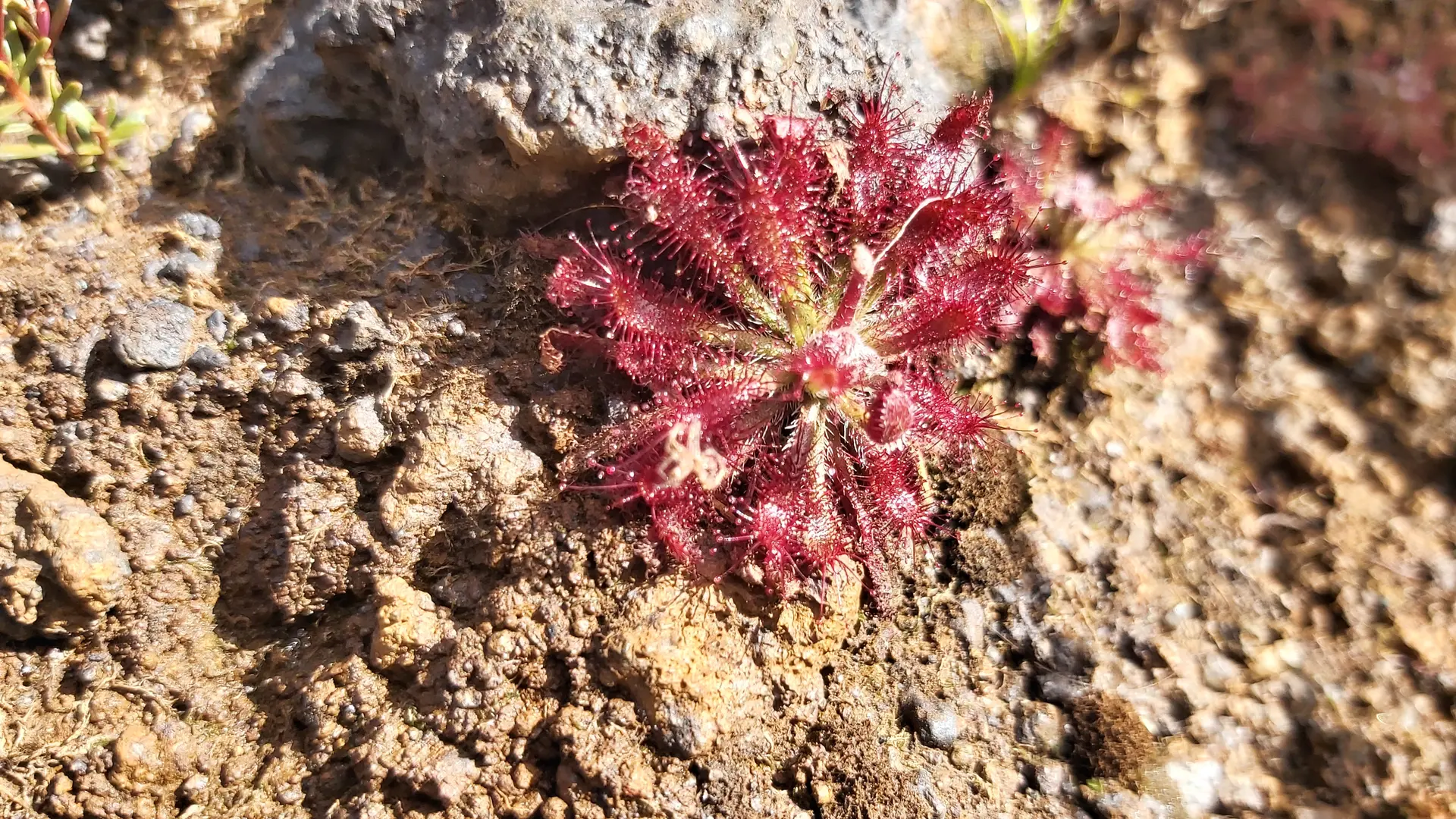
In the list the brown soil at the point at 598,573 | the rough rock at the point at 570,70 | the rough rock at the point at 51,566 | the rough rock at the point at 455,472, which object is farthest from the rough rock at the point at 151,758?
the rough rock at the point at 570,70

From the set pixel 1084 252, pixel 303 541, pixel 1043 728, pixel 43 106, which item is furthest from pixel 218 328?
pixel 1084 252

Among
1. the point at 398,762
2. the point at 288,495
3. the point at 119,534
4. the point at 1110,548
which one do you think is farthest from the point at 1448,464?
the point at 119,534

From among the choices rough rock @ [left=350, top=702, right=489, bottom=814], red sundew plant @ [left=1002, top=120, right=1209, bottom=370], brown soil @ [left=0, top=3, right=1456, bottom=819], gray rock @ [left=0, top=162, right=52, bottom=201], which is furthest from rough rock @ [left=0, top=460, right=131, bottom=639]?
red sundew plant @ [left=1002, top=120, right=1209, bottom=370]

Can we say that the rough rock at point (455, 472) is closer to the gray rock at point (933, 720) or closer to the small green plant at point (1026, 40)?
the gray rock at point (933, 720)

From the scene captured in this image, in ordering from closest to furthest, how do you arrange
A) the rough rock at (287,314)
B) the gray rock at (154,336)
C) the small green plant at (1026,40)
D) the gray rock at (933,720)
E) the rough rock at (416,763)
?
the rough rock at (416,763) < the gray rock at (933,720) < the gray rock at (154,336) < the rough rock at (287,314) < the small green plant at (1026,40)

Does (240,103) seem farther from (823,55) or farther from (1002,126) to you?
(1002,126)

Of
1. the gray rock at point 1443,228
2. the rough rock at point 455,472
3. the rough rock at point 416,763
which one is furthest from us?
the gray rock at point 1443,228

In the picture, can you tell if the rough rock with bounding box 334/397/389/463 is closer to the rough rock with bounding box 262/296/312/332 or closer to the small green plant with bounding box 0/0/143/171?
the rough rock with bounding box 262/296/312/332

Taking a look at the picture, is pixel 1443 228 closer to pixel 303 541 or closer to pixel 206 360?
pixel 303 541
